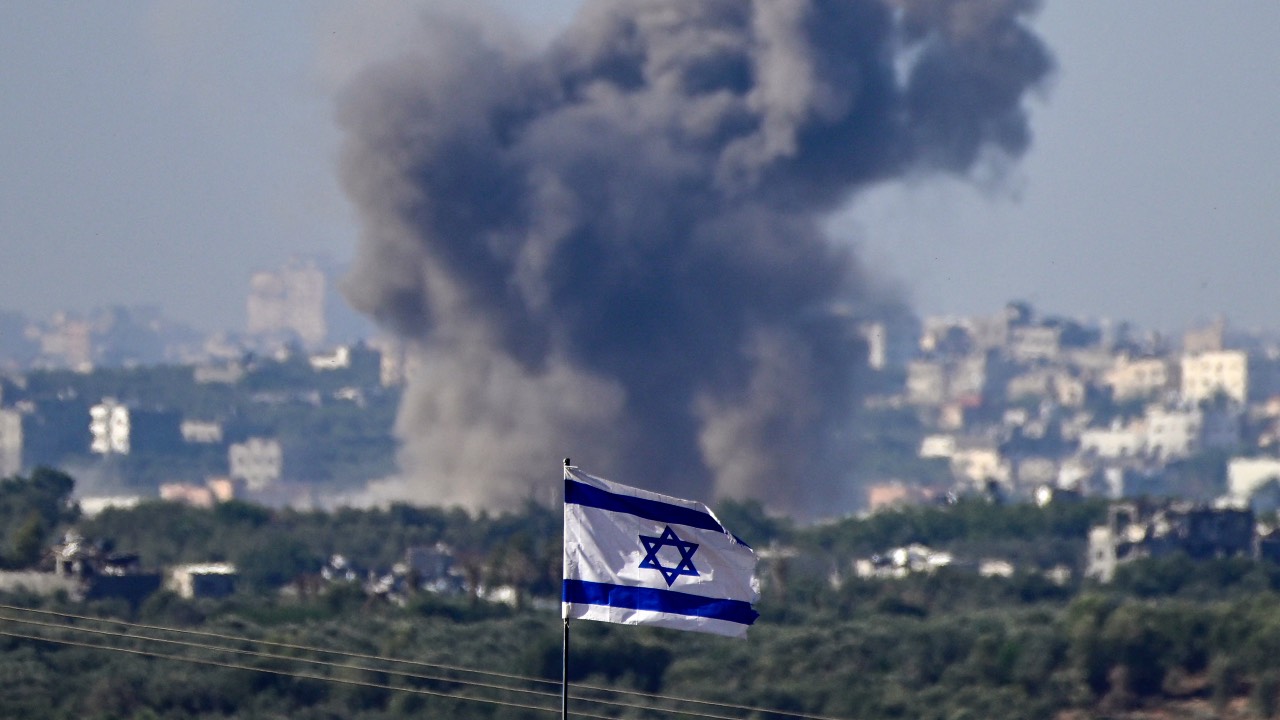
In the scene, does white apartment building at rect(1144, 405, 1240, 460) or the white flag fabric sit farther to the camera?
white apartment building at rect(1144, 405, 1240, 460)

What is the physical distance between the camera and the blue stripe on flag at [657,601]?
16.5 metres

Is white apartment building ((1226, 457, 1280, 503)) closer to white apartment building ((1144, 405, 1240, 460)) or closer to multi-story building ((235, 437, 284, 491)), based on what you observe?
white apartment building ((1144, 405, 1240, 460))

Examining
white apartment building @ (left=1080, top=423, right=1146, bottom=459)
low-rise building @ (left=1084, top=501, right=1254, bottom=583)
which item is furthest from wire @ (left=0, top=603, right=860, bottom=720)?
white apartment building @ (left=1080, top=423, right=1146, bottom=459)

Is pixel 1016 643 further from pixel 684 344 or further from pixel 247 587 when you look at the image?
pixel 684 344

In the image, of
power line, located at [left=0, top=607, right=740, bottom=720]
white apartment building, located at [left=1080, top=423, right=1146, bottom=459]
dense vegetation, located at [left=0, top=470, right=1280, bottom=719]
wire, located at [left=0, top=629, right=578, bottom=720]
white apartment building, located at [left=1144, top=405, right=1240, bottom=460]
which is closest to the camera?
dense vegetation, located at [left=0, top=470, right=1280, bottom=719]

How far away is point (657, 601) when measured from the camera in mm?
16547

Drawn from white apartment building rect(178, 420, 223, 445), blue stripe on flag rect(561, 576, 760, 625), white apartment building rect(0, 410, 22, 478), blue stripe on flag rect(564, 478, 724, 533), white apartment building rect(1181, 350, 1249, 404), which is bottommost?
blue stripe on flag rect(561, 576, 760, 625)

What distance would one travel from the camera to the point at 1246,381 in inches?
6088

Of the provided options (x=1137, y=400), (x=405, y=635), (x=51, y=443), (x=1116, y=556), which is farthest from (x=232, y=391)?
(x=405, y=635)

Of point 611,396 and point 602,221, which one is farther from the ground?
point 602,221

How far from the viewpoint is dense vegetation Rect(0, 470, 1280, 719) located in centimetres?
3506

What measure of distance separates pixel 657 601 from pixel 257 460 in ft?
379

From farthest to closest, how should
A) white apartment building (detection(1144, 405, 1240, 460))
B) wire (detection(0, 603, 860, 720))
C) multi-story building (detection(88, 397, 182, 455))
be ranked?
white apartment building (detection(1144, 405, 1240, 460)) → multi-story building (detection(88, 397, 182, 455)) → wire (detection(0, 603, 860, 720))

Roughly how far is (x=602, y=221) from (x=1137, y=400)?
3215 inches
